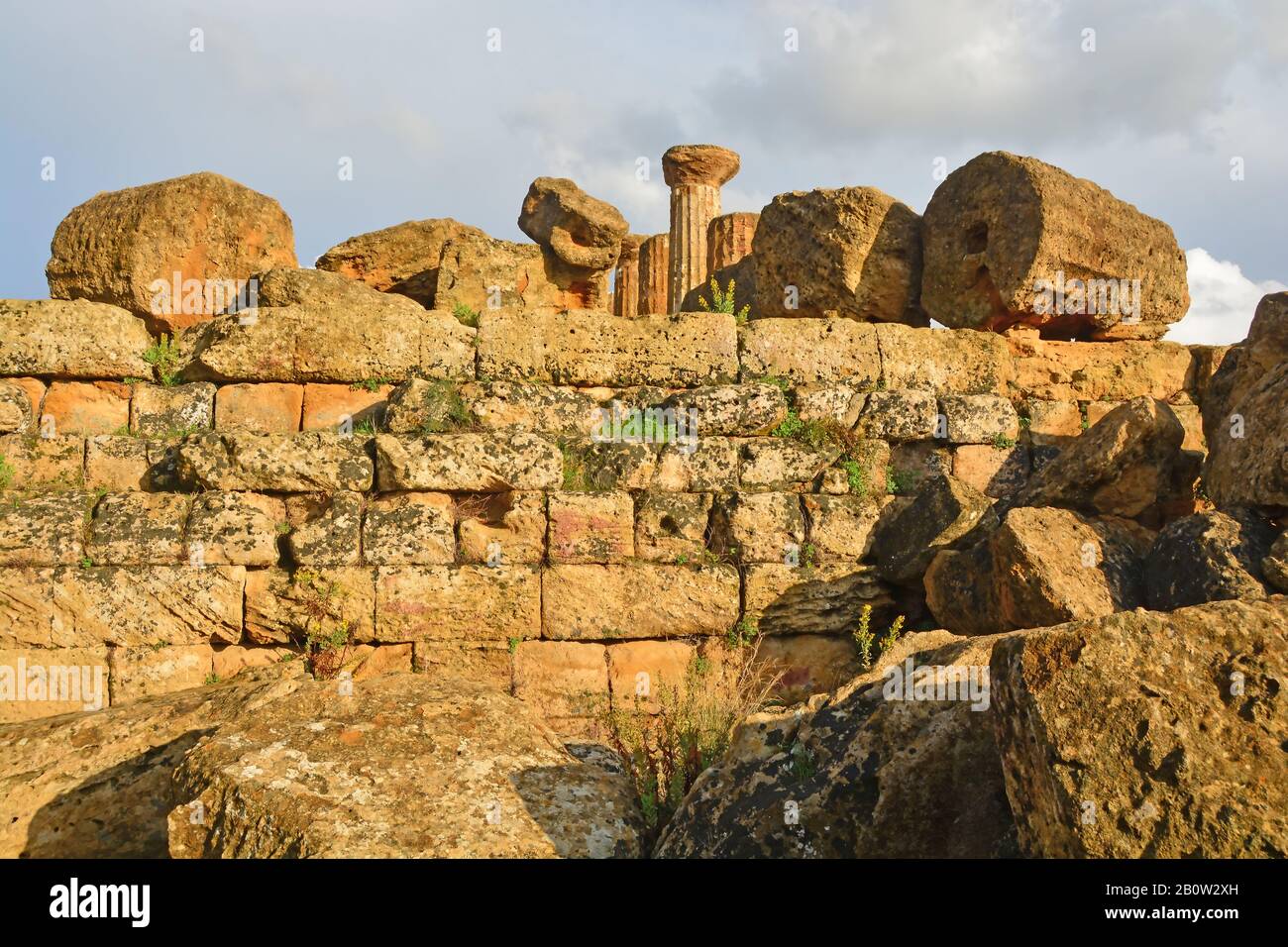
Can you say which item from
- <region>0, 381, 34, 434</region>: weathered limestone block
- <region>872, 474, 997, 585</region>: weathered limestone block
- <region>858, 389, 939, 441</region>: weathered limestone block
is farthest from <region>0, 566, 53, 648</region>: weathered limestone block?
<region>858, 389, 939, 441</region>: weathered limestone block

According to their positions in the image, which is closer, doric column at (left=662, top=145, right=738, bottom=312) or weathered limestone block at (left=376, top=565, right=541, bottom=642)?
weathered limestone block at (left=376, top=565, right=541, bottom=642)

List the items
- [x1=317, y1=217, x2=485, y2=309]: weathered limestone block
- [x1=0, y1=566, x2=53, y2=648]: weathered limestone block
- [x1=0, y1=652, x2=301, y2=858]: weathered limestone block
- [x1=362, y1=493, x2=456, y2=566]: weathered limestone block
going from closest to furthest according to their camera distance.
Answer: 1. [x1=0, y1=652, x2=301, y2=858]: weathered limestone block
2. [x1=0, y1=566, x2=53, y2=648]: weathered limestone block
3. [x1=362, y1=493, x2=456, y2=566]: weathered limestone block
4. [x1=317, y1=217, x2=485, y2=309]: weathered limestone block

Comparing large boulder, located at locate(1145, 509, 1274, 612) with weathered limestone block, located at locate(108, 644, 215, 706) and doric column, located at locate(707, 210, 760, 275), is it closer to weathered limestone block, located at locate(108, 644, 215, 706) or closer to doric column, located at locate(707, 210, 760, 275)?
weathered limestone block, located at locate(108, 644, 215, 706)

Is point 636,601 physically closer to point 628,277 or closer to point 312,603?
point 312,603

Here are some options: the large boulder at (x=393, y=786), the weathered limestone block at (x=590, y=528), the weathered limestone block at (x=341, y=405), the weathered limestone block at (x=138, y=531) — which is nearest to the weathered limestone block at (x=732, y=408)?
the weathered limestone block at (x=590, y=528)

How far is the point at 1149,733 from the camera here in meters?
3.01

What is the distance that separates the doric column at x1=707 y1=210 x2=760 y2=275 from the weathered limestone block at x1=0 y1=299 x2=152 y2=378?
342 inches

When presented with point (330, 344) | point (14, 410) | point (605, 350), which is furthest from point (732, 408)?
point (14, 410)

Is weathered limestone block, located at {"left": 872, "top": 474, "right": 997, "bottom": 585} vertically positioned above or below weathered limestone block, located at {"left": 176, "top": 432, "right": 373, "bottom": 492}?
below

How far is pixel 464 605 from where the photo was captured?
7.27 meters

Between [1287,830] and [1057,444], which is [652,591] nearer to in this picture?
[1057,444]

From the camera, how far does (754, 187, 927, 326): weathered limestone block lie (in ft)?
32.2

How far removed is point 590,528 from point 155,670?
9.72 ft

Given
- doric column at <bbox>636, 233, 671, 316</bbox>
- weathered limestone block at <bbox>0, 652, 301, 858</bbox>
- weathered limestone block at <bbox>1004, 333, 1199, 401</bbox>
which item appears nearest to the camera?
weathered limestone block at <bbox>0, 652, 301, 858</bbox>
